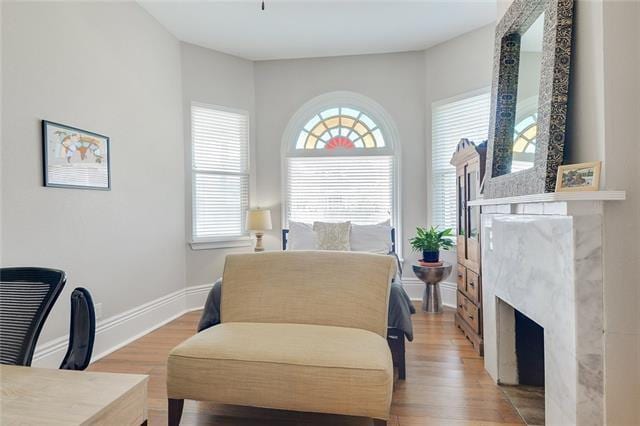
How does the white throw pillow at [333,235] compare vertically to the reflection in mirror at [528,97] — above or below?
below

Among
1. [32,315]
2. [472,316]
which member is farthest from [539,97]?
[32,315]

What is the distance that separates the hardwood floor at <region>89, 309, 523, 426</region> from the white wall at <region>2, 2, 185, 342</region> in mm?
576

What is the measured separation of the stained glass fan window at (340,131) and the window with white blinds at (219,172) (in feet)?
2.82

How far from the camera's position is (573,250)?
159cm

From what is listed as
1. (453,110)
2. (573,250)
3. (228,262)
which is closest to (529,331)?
(573,250)

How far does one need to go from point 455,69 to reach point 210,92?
9.91ft

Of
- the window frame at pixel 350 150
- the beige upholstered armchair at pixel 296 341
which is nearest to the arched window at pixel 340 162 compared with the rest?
the window frame at pixel 350 150

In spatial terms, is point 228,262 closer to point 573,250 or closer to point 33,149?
point 33,149

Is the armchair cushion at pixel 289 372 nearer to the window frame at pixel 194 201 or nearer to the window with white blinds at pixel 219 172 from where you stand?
the window frame at pixel 194 201

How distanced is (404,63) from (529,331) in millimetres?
3652

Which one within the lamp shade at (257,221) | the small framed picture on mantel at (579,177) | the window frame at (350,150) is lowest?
the lamp shade at (257,221)

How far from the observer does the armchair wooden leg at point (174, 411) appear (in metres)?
1.93

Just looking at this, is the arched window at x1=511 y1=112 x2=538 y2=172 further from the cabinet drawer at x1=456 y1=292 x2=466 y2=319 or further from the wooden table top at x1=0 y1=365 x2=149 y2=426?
the wooden table top at x1=0 y1=365 x2=149 y2=426

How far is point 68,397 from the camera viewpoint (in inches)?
36.6
